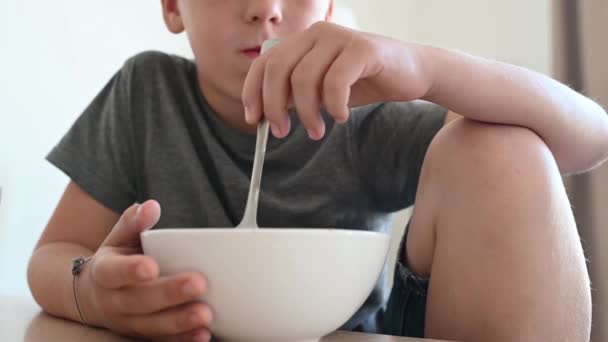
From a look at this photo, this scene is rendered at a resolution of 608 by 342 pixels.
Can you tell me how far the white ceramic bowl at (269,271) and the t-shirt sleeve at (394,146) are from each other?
1.08 feet

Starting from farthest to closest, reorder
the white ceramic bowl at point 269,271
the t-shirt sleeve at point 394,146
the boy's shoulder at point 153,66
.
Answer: the boy's shoulder at point 153,66 < the t-shirt sleeve at point 394,146 < the white ceramic bowl at point 269,271

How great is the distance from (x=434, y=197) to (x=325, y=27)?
176 millimetres

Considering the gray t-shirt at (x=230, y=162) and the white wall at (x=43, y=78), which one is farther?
the white wall at (x=43, y=78)

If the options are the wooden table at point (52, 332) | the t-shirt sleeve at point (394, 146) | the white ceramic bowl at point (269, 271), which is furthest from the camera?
the t-shirt sleeve at point (394, 146)

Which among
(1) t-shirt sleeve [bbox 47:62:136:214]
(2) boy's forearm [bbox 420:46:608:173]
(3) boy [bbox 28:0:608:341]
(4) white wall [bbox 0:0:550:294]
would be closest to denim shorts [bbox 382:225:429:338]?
(3) boy [bbox 28:0:608:341]

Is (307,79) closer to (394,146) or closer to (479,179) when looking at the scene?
(479,179)

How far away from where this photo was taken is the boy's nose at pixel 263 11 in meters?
0.73

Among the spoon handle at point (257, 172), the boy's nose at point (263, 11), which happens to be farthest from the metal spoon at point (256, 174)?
the boy's nose at point (263, 11)

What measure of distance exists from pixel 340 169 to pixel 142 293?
394 millimetres

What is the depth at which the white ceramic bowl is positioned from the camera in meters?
0.36

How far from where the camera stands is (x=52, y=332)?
1.61 feet

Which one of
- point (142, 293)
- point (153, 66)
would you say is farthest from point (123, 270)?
point (153, 66)

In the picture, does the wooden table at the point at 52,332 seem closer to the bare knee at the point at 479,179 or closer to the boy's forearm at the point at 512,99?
the bare knee at the point at 479,179

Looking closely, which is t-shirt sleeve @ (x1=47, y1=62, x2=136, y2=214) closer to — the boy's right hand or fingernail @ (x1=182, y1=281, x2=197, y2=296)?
the boy's right hand
